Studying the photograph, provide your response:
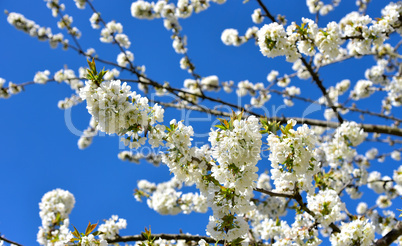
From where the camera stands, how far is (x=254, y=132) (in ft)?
6.62

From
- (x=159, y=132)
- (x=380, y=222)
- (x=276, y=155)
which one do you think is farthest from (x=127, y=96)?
(x=380, y=222)

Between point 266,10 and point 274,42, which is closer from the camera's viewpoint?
point 274,42

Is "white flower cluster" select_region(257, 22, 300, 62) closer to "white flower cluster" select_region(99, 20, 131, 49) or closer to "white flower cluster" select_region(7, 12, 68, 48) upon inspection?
"white flower cluster" select_region(99, 20, 131, 49)

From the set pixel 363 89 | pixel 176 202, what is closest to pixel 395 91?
pixel 363 89

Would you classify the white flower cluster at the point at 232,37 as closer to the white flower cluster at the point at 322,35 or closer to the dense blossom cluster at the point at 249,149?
the dense blossom cluster at the point at 249,149

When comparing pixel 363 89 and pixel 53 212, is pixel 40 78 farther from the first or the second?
pixel 363 89

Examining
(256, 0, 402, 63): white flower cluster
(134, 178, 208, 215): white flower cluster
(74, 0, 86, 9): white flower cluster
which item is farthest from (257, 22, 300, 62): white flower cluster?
(74, 0, 86, 9): white flower cluster

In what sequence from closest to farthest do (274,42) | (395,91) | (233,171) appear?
(233,171) < (274,42) < (395,91)

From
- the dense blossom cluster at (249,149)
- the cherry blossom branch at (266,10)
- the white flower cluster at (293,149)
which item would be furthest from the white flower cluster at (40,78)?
the white flower cluster at (293,149)

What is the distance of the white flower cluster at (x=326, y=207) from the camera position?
3.03 meters

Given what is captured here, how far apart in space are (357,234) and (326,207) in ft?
1.48

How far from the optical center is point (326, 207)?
307 centimetres

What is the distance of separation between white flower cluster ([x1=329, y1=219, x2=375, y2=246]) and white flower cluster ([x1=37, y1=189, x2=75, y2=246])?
3763 millimetres

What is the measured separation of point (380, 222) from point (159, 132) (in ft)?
16.8
